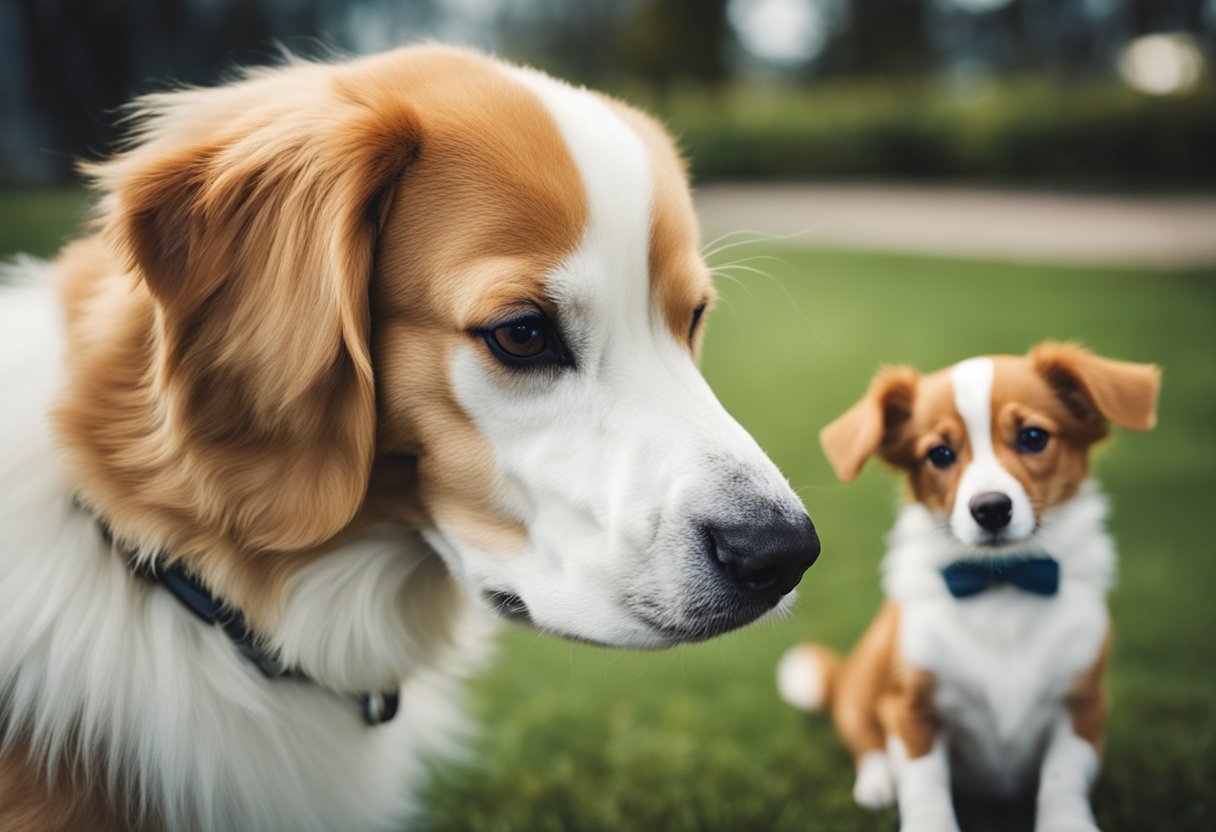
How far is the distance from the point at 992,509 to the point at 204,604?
1787mm

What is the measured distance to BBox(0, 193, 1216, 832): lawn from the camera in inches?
117

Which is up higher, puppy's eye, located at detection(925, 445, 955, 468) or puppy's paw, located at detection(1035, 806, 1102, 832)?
puppy's eye, located at detection(925, 445, 955, 468)

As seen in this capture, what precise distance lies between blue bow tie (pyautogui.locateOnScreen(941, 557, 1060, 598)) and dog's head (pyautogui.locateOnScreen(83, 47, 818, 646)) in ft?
1.71

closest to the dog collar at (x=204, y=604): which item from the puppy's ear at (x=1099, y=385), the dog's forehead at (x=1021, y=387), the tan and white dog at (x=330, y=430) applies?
the tan and white dog at (x=330, y=430)

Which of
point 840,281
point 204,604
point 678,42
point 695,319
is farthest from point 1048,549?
point 678,42

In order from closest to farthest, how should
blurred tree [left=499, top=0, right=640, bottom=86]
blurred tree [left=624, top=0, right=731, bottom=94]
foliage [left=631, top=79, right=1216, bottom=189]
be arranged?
foliage [left=631, top=79, right=1216, bottom=189] < blurred tree [left=624, top=0, right=731, bottom=94] < blurred tree [left=499, top=0, right=640, bottom=86]

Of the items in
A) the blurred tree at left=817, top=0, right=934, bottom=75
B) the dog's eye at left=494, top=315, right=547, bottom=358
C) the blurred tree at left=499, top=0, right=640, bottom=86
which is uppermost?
the dog's eye at left=494, top=315, right=547, bottom=358

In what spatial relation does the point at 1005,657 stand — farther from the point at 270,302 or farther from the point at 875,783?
the point at 270,302

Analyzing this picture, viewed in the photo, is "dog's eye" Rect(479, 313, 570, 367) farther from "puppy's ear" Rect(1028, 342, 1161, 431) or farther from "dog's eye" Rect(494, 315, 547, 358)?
"puppy's ear" Rect(1028, 342, 1161, 431)

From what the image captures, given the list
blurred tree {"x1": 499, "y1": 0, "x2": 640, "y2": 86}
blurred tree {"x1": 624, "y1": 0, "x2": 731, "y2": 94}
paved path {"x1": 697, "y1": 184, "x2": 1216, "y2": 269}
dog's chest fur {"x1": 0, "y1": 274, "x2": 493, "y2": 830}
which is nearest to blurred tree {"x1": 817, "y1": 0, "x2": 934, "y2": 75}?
blurred tree {"x1": 499, "y1": 0, "x2": 640, "y2": 86}

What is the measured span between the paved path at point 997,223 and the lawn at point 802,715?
3630mm

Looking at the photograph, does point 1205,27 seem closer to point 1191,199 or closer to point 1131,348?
point 1191,199

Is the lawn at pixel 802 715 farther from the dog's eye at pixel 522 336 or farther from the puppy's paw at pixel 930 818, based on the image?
the dog's eye at pixel 522 336

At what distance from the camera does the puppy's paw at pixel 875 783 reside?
260 centimetres
